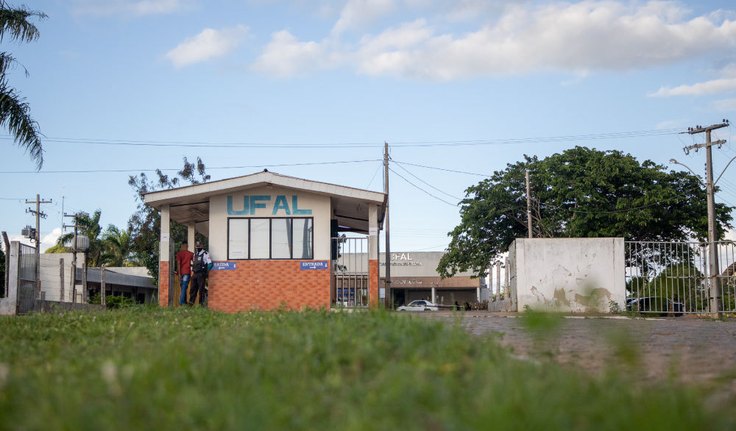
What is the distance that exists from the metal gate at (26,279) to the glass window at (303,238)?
6.56m

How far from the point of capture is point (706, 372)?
6.03 meters

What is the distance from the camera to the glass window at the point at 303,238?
21750mm

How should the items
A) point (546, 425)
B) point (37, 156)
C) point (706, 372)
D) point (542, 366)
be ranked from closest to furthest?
point (546, 425) → point (542, 366) → point (706, 372) → point (37, 156)

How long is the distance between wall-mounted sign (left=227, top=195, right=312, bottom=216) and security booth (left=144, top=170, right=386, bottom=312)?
0.09 ft

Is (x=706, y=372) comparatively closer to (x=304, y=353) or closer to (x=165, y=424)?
(x=304, y=353)

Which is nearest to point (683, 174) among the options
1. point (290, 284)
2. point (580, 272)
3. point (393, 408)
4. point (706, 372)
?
point (580, 272)

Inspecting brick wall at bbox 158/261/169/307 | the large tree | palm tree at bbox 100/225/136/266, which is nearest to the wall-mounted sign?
brick wall at bbox 158/261/169/307

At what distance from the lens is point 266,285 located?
21.6 meters

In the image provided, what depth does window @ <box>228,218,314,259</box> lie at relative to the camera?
858 inches

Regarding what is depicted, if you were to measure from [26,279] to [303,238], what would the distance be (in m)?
6.99

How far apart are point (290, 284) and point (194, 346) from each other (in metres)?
15.3

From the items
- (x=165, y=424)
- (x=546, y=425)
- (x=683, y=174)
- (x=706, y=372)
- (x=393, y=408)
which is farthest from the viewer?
(x=683, y=174)

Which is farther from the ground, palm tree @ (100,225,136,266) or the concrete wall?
palm tree @ (100,225,136,266)

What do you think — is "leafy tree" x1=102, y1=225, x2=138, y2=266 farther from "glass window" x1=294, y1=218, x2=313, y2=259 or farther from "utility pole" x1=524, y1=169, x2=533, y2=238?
"glass window" x1=294, y1=218, x2=313, y2=259
